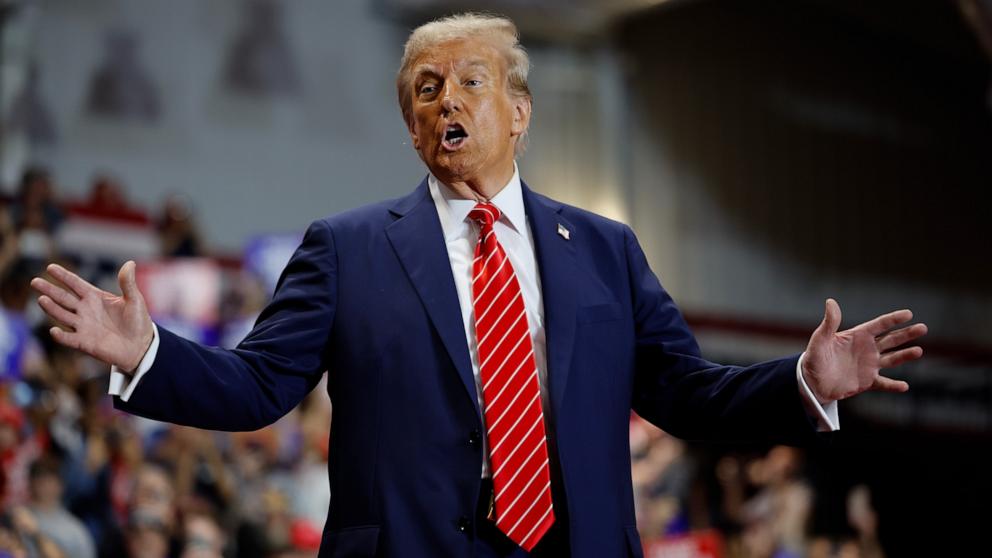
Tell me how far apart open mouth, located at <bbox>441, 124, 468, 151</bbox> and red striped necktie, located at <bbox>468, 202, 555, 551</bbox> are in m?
0.20

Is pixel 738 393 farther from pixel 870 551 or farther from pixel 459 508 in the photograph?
pixel 870 551

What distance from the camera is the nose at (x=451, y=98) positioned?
2203 millimetres

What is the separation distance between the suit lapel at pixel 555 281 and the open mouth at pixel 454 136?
0.17m

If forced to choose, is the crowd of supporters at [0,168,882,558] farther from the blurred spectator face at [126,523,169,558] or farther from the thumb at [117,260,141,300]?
the thumb at [117,260,141,300]

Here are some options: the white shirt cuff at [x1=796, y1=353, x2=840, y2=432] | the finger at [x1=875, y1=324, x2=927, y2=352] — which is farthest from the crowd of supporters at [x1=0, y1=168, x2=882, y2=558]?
the finger at [x1=875, y1=324, x2=927, y2=352]

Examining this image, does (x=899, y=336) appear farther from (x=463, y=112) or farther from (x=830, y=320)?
(x=463, y=112)

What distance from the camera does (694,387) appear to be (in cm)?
224

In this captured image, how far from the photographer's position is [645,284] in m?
2.32

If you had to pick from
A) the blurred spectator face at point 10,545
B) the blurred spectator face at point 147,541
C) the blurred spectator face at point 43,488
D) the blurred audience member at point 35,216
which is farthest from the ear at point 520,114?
the blurred audience member at point 35,216

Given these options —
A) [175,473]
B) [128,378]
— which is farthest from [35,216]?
[128,378]

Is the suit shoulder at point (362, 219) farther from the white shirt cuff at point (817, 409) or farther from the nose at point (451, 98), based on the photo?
the white shirt cuff at point (817, 409)

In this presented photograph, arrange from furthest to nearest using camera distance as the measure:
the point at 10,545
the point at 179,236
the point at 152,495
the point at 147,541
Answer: the point at 179,236 < the point at 152,495 < the point at 147,541 < the point at 10,545

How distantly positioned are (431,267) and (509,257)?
0.14 metres

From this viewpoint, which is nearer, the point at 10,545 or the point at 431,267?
the point at 431,267
